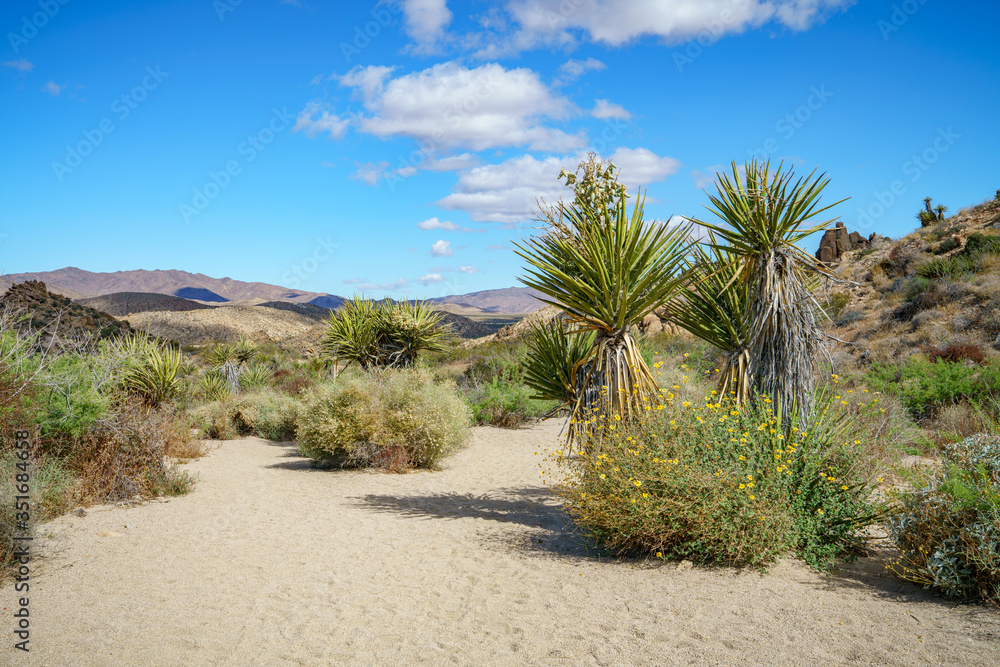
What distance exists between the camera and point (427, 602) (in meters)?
5.03

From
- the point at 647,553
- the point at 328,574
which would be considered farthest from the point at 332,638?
the point at 647,553

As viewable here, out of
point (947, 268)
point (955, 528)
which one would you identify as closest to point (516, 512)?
point (955, 528)

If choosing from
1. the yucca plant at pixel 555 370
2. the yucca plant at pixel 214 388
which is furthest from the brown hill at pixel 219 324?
the yucca plant at pixel 555 370

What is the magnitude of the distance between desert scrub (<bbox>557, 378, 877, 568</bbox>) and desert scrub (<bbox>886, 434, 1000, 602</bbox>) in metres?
0.52

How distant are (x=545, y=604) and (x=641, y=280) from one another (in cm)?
359

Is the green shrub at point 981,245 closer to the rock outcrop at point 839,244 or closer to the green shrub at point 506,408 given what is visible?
the rock outcrop at point 839,244

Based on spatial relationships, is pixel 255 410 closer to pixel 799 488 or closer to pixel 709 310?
pixel 709 310

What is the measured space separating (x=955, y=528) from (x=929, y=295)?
18.1 meters

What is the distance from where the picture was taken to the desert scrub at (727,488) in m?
5.12

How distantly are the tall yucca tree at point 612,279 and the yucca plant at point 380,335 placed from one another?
7.26 m

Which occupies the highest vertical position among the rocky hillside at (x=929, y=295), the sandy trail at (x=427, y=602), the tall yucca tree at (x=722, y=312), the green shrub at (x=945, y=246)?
the green shrub at (x=945, y=246)

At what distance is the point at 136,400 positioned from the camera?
412 inches

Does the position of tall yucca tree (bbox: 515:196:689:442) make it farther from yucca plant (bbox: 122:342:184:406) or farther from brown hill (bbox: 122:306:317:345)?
brown hill (bbox: 122:306:317:345)

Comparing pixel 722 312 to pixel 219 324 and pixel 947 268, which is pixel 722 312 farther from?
pixel 219 324
